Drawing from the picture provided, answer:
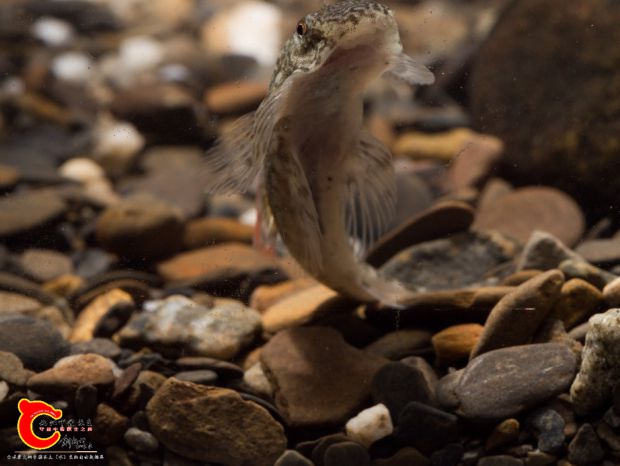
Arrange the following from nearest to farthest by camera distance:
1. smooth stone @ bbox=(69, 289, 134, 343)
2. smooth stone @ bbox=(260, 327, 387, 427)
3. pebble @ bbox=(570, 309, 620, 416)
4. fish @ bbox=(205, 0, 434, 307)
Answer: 1. pebble @ bbox=(570, 309, 620, 416)
2. fish @ bbox=(205, 0, 434, 307)
3. smooth stone @ bbox=(260, 327, 387, 427)
4. smooth stone @ bbox=(69, 289, 134, 343)

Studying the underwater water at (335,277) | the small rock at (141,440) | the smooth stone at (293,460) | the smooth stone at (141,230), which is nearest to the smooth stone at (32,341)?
the underwater water at (335,277)

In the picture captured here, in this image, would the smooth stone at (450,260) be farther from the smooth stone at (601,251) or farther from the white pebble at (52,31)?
the white pebble at (52,31)

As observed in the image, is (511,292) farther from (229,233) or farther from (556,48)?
(556,48)

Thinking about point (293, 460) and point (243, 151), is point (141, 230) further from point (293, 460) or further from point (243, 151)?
point (293, 460)

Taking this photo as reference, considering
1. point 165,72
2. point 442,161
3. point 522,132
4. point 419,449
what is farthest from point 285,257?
point 165,72

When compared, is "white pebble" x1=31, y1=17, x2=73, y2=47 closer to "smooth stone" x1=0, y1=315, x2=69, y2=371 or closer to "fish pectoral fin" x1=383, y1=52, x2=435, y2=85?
"smooth stone" x1=0, y1=315, x2=69, y2=371

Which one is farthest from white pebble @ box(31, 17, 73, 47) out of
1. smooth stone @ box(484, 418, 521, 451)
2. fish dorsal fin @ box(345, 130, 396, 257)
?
smooth stone @ box(484, 418, 521, 451)
